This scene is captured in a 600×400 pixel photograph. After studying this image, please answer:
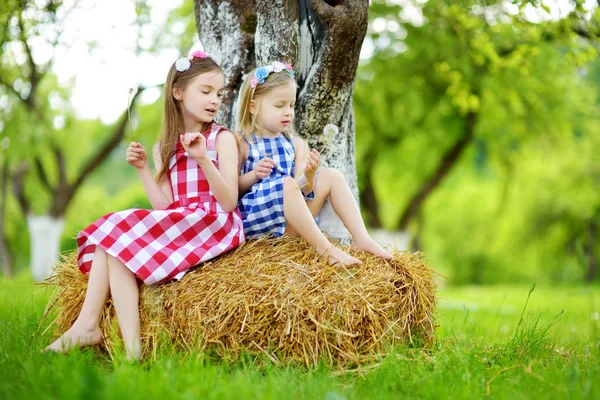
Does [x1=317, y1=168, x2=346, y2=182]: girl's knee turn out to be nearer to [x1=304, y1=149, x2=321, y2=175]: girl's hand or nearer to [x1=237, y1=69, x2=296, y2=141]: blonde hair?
[x1=304, y1=149, x2=321, y2=175]: girl's hand

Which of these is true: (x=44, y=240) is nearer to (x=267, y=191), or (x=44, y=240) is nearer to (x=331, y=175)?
(x=267, y=191)

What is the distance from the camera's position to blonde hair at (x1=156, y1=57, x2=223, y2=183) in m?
3.34

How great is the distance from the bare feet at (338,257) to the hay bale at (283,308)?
42mm

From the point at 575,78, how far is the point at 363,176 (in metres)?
5.26

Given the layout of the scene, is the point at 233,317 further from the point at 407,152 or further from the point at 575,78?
the point at 575,78

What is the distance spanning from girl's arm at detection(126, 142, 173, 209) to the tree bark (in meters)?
0.82

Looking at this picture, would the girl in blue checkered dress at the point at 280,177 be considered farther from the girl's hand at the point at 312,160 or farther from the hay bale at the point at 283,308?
the hay bale at the point at 283,308

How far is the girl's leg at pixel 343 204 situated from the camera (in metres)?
3.23

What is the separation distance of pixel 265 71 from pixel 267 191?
2.37ft

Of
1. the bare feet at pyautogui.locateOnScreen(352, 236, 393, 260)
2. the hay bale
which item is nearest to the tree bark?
the bare feet at pyautogui.locateOnScreen(352, 236, 393, 260)

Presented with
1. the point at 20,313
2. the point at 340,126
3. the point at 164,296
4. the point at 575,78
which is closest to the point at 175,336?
the point at 164,296

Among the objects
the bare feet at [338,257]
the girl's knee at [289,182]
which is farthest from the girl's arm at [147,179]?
the bare feet at [338,257]

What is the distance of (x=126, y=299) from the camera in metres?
2.79

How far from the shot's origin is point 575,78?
12836mm
